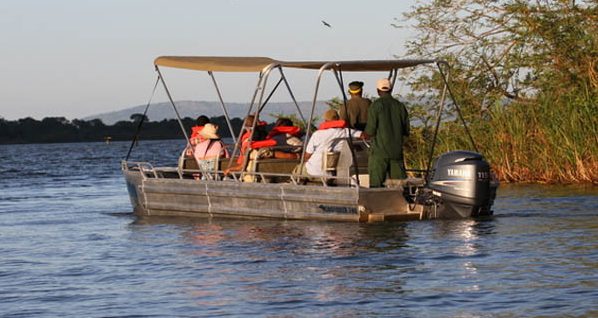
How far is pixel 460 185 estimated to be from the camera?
53.5 ft

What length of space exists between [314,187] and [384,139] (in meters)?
1.08

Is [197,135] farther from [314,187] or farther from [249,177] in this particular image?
[314,187]

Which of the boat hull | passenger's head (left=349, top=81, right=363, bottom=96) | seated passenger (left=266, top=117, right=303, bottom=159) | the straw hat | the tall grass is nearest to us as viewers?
the boat hull

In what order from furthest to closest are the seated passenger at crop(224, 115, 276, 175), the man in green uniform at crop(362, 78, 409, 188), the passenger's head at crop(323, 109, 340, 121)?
the seated passenger at crop(224, 115, 276, 175) → the passenger's head at crop(323, 109, 340, 121) → the man in green uniform at crop(362, 78, 409, 188)

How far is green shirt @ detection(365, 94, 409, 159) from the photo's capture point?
1688 cm

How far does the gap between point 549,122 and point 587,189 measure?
221 cm

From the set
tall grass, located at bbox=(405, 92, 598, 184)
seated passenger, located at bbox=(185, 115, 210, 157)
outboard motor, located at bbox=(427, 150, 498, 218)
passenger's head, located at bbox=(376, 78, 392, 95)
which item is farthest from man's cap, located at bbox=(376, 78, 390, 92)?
tall grass, located at bbox=(405, 92, 598, 184)

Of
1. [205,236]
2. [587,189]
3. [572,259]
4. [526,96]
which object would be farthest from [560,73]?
[572,259]

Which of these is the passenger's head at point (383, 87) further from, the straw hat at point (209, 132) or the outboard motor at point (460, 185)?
the straw hat at point (209, 132)

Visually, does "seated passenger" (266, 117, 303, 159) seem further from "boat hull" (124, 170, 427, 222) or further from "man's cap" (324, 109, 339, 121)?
"man's cap" (324, 109, 339, 121)

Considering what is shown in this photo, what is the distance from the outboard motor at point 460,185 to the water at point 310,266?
9.4 inches

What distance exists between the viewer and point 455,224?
1648 cm

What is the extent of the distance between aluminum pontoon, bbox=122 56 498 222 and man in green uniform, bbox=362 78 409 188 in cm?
18

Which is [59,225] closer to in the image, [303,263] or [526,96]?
[303,263]
